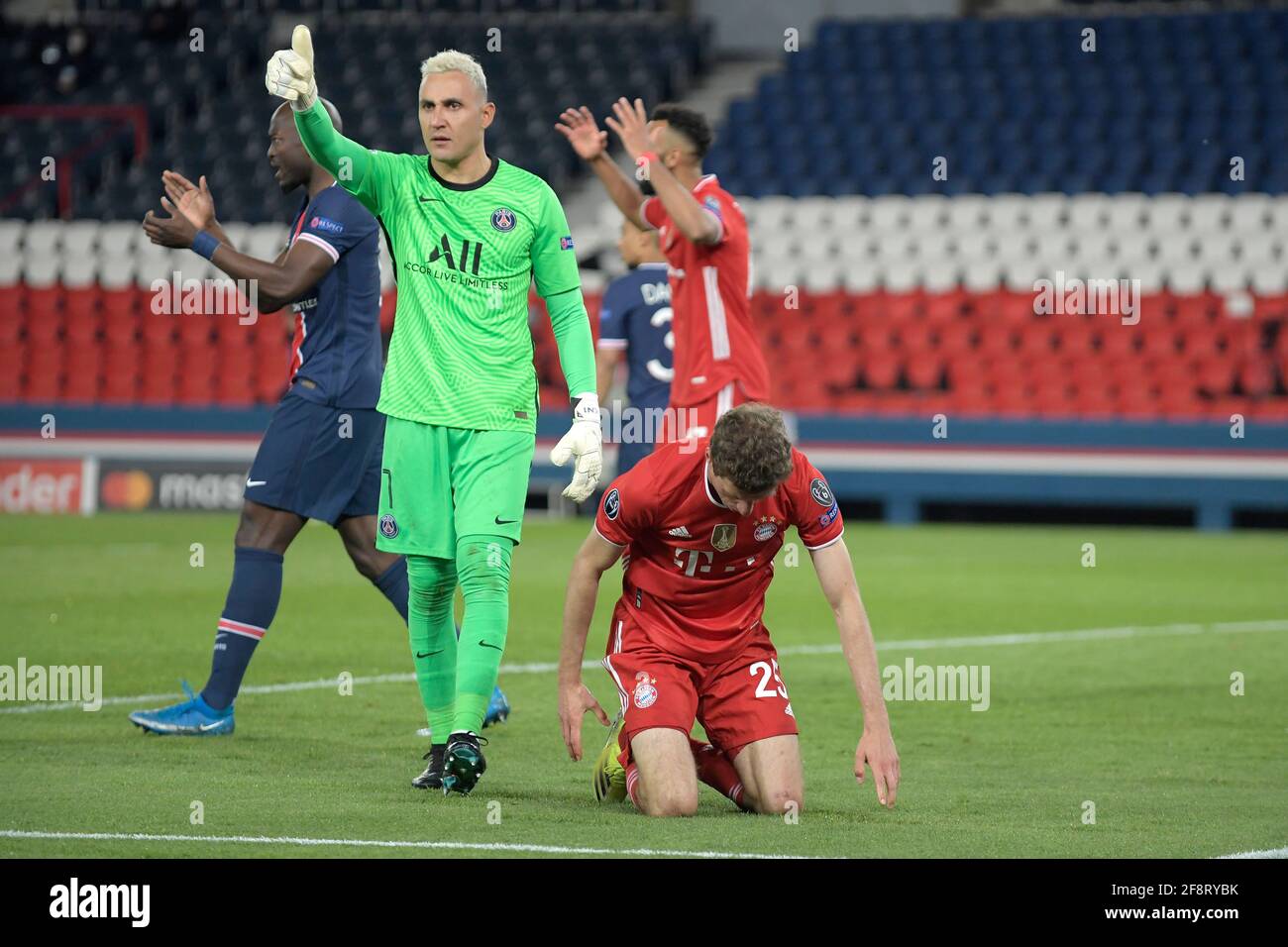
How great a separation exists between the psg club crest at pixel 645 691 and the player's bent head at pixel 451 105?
1.80 m

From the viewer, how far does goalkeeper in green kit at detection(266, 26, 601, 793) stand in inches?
259

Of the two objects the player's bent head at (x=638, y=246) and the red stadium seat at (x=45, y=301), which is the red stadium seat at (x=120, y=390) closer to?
the red stadium seat at (x=45, y=301)

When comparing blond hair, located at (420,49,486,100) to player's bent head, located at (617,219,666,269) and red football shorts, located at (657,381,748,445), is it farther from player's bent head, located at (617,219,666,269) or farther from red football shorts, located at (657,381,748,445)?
player's bent head, located at (617,219,666,269)

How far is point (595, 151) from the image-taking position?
302 inches

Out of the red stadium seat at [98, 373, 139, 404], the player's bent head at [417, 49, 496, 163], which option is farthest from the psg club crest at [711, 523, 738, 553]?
the red stadium seat at [98, 373, 139, 404]

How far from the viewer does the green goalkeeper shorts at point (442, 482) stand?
662 centimetres

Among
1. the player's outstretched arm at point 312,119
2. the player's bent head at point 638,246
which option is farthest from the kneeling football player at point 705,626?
the player's bent head at point 638,246

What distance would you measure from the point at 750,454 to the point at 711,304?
3.51m

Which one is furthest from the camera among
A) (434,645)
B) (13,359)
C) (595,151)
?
(13,359)

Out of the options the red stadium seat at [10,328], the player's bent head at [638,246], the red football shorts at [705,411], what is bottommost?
the red football shorts at [705,411]

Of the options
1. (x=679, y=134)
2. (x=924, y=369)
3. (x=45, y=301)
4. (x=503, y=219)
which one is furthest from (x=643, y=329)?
(x=45, y=301)

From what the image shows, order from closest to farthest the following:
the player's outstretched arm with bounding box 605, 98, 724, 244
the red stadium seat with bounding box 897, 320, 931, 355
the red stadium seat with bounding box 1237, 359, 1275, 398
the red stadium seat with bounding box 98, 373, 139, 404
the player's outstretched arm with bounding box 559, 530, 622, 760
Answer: the player's outstretched arm with bounding box 559, 530, 622, 760 < the player's outstretched arm with bounding box 605, 98, 724, 244 < the red stadium seat with bounding box 1237, 359, 1275, 398 < the red stadium seat with bounding box 897, 320, 931, 355 < the red stadium seat with bounding box 98, 373, 139, 404

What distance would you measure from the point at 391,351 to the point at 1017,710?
3.59m

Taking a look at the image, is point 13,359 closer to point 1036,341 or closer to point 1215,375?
point 1036,341
